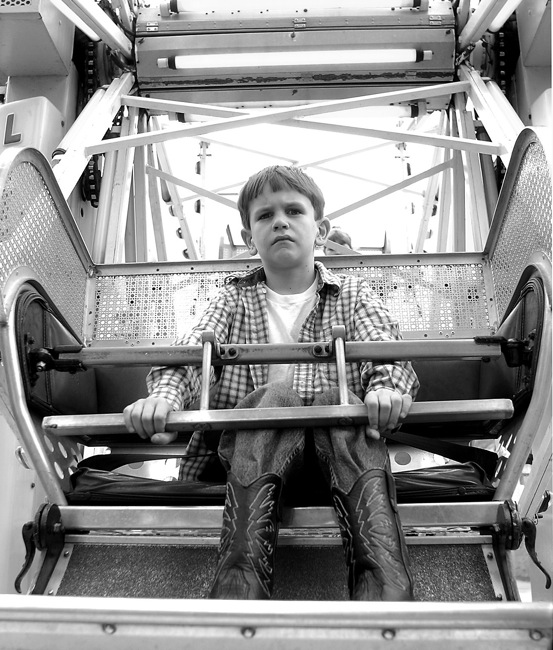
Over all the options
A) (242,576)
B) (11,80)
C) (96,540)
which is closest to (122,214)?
(11,80)

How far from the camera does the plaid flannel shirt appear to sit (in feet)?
5.19

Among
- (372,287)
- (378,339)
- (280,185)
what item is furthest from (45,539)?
(372,287)

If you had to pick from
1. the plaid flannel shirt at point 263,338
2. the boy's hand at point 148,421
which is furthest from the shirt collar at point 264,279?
the boy's hand at point 148,421

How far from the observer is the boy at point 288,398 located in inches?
47.7

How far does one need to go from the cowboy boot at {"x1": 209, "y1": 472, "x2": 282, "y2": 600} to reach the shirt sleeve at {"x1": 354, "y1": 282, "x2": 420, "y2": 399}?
36 cm

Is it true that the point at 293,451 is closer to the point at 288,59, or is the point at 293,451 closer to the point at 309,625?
the point at 309,625

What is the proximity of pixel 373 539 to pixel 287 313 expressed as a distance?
746 mm

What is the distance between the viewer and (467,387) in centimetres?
209

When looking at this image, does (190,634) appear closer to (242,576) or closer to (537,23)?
(242,576)

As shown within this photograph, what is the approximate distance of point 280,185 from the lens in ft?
5.97

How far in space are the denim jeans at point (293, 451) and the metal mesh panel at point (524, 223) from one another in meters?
0.66

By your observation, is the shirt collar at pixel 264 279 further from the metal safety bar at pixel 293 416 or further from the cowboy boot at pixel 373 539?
the cowboy boot at pixel 373 539

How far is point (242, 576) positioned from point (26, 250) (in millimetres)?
1022

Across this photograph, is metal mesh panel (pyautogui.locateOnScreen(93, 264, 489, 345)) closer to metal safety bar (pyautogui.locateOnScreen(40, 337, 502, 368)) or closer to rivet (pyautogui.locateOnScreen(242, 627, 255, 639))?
metal safety bar (pyautogui.locateOnScreen(40, 337, 502, 368))
